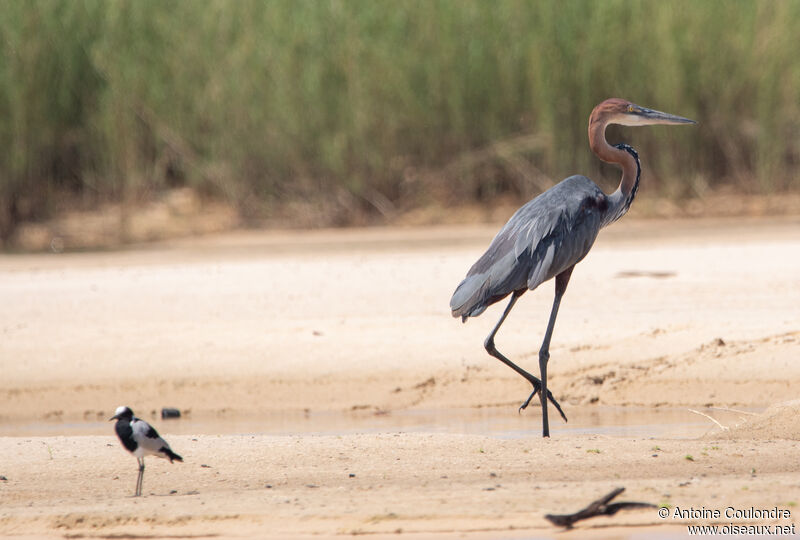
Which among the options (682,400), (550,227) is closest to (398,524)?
(550,227)

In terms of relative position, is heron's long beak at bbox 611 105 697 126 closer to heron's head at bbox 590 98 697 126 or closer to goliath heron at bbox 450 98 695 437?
heron's head at bbox 590 98 697 126

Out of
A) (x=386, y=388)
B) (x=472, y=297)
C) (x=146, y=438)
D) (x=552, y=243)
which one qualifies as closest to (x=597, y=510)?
(x=146, y=438)

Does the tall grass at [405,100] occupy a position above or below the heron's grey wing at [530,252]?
above

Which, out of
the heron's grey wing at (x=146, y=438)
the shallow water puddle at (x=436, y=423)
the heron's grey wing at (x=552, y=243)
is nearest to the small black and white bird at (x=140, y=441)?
the heron's grey wing at (x=146, y=438)

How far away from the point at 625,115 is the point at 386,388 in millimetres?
2087

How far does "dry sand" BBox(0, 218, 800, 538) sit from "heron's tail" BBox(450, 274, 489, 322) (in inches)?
24.1

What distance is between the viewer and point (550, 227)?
596 cm

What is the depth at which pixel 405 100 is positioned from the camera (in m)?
14.8

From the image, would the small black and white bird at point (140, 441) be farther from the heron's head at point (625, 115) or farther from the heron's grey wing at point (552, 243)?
the heron's head at point (625, 115)

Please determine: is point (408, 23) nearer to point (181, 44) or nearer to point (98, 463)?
point (181, 44)

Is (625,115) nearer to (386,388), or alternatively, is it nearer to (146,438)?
(386,388)

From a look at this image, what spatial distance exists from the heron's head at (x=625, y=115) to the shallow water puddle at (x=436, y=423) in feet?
5.12

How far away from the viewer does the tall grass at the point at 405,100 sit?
14688 mm

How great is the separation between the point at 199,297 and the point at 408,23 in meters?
6.78
